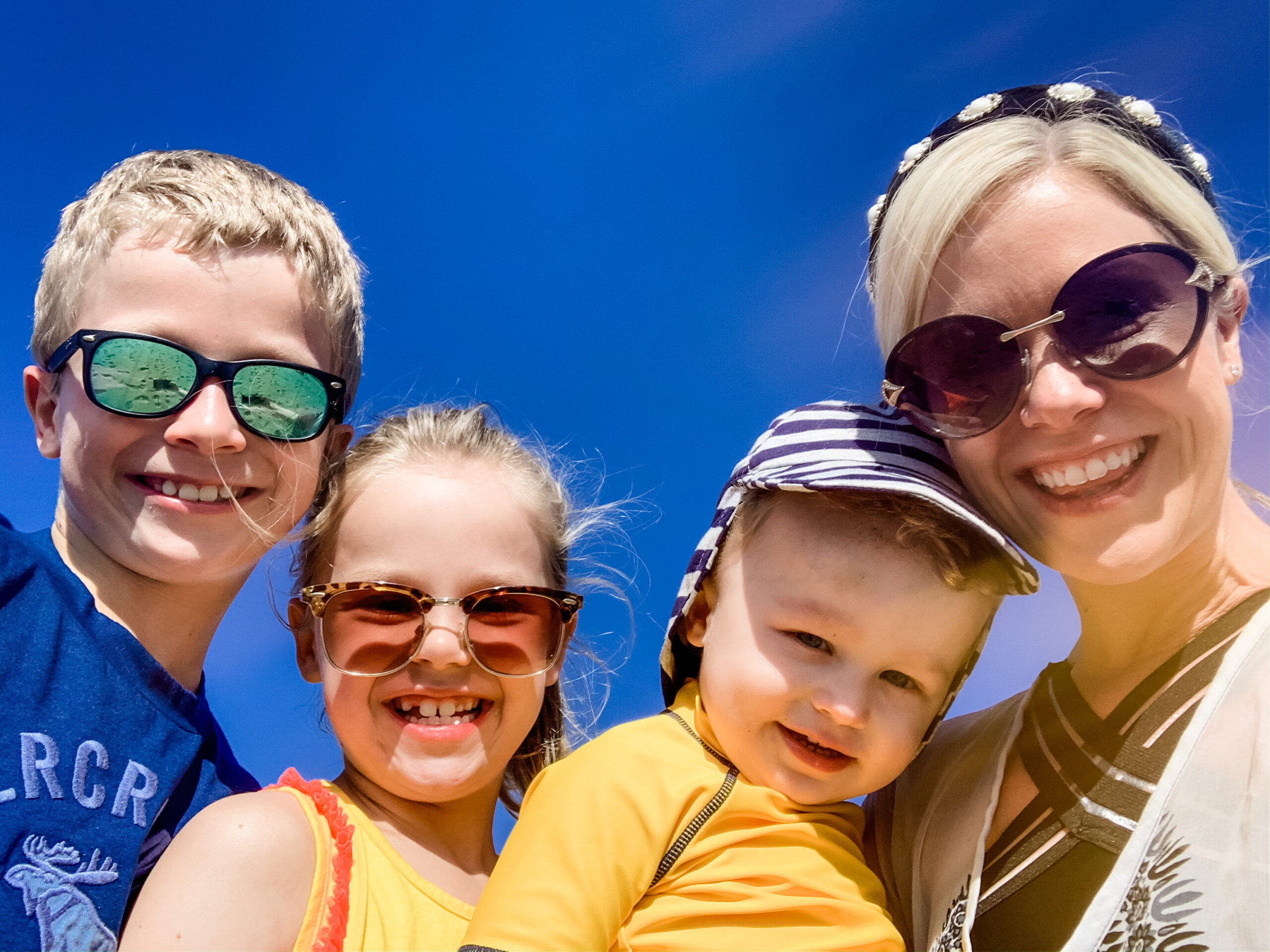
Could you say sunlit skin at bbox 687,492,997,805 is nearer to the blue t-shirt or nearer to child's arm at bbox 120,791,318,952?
child's arm at bbox 120,791,318,952

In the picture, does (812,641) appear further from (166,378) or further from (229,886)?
(166,378)

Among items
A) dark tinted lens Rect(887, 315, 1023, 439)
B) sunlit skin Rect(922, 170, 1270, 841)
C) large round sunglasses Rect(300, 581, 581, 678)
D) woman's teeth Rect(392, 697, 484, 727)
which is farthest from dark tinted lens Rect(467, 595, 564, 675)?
sunlit skin Rect(922, 170, 1270, 841)

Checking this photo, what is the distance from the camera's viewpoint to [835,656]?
2.12m

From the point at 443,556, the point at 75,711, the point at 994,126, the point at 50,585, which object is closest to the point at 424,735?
the point at 443,556

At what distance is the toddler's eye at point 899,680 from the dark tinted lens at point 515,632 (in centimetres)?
102

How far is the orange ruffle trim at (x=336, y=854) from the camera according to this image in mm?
2012

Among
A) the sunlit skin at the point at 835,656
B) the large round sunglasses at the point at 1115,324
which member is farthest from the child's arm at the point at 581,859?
the large round sunglasses at the point at 1115,324

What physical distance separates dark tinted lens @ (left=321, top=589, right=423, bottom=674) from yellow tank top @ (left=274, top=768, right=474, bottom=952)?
0.34m

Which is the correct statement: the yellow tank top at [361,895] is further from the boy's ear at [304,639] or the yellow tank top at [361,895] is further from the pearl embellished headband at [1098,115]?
the pearl embellished headband at [1098,115]

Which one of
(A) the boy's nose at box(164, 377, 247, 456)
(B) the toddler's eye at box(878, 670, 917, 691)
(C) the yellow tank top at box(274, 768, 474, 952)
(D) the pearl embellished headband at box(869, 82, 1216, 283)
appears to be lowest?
(C) the yellow tank top at box(274, 768, 474, 952)

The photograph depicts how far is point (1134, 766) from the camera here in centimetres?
176

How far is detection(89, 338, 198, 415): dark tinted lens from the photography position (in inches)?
100

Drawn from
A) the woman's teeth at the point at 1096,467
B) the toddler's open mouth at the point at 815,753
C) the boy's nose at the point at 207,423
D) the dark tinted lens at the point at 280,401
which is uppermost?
the dark tinted lens at the point at 280,401

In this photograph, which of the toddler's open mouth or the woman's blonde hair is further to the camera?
the toddler's open mouth
